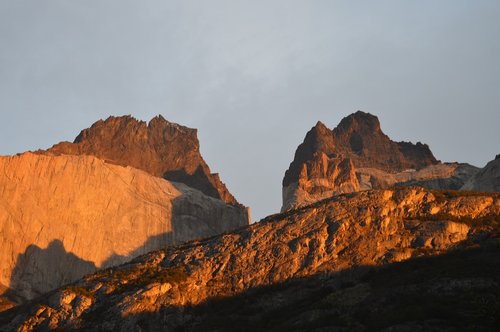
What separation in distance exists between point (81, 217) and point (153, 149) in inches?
1236

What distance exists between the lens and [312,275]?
95.6 m

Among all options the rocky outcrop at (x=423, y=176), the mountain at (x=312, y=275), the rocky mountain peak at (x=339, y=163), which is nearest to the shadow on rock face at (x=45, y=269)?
the mountain at (x=312, y=275)

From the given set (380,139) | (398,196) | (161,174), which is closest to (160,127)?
(161,174)

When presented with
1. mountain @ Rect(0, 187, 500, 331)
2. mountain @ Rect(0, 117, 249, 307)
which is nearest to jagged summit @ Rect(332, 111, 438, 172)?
mountain @ Rect(0, 117, 249, 307)

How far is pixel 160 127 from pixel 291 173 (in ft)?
87.3

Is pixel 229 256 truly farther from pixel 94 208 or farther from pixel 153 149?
pixel 153 149

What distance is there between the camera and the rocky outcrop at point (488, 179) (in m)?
150

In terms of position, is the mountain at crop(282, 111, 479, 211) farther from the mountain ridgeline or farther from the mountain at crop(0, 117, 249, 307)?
the mountain at crop(0, 117, 249, 307)

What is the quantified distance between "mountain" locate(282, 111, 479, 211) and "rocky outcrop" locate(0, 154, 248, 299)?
1503 centimetres

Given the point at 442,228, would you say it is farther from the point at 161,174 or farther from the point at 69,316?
the point at 161,174

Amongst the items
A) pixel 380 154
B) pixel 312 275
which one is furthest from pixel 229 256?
pixel 380 154

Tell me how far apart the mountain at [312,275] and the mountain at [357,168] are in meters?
59.0

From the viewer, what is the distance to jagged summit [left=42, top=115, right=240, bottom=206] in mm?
171875

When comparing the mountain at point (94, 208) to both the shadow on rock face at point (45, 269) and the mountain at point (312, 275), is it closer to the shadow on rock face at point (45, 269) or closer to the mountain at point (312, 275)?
the shadow on rock face at point (45, 269)
